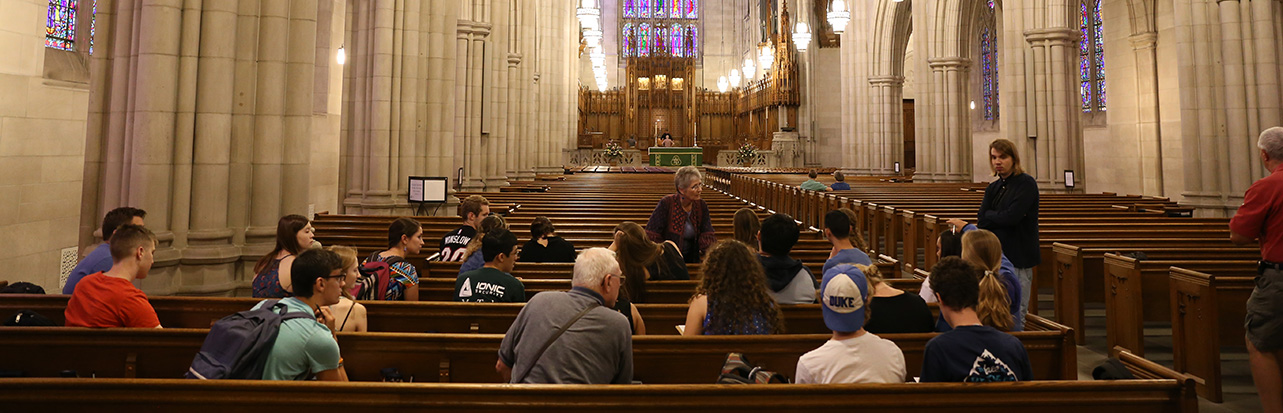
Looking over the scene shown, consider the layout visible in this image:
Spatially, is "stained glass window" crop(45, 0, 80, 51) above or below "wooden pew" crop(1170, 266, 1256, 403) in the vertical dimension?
above

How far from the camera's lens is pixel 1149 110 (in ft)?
67.7

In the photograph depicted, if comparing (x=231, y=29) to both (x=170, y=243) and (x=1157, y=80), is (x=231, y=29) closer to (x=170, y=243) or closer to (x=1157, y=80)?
(x=170, y=243)

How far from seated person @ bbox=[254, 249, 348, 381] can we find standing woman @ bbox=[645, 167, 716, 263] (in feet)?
11.4

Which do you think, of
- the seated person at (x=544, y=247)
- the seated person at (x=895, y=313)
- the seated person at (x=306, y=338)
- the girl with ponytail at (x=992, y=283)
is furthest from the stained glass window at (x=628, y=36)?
the seated person at (x=306, y=338)

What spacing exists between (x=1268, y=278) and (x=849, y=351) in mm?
2805

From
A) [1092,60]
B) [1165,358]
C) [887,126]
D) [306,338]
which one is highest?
[1092,60]

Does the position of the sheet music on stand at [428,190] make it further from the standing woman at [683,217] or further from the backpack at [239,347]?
the backpack at [239,347]

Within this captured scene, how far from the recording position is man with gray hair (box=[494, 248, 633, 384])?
2783 mm

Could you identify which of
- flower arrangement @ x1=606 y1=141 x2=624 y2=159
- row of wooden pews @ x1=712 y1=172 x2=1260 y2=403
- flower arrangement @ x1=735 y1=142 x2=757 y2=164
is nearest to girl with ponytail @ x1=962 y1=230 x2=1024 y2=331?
row of wooden pews @ x1=712 y1=172 x2=1260 y2=403

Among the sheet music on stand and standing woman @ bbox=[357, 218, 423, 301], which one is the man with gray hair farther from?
the sheet music on stand

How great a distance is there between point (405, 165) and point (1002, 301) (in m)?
10.3

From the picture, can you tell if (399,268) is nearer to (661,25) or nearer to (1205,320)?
(1205,320)

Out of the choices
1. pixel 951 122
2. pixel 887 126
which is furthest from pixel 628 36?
pixel 951 122

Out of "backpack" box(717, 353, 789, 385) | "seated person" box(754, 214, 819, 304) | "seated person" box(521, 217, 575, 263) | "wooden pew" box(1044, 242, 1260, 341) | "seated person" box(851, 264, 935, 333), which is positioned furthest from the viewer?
"wooden pew" box(1044, 242, 1260, 341)
